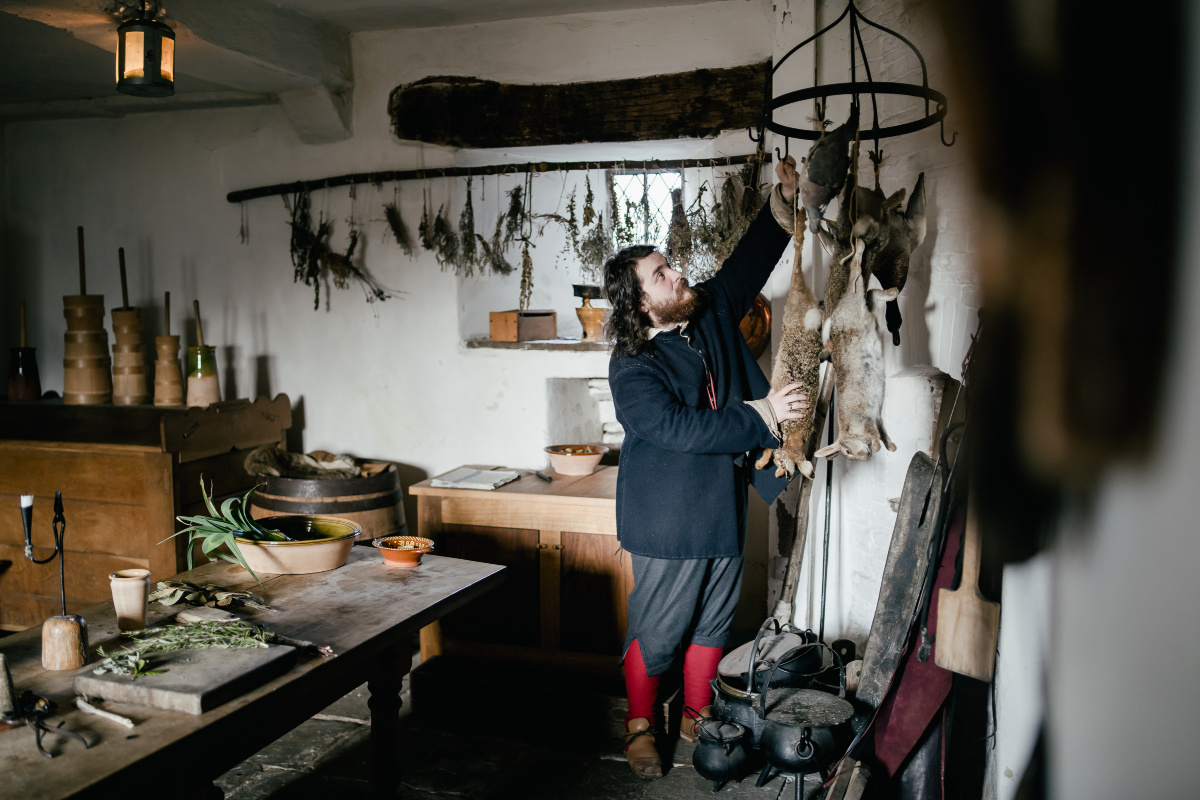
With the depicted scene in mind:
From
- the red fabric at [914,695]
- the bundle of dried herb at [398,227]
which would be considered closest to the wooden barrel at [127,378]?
the bundle of dried herb at [398,227]

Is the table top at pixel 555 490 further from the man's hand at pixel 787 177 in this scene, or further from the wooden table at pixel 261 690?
the man's hand at pixel 787 177

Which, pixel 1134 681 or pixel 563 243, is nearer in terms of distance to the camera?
pixel 1134 681

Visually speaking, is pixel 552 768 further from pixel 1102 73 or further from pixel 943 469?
pixel 1102 73

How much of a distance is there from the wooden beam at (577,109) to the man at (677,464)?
108cm

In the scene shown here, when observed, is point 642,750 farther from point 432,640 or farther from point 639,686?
point 432,640

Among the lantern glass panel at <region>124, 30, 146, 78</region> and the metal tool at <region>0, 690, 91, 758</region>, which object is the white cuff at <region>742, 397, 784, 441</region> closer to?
the metal tool at <region>0, 690, 91, 758</region>

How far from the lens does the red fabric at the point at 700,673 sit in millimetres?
2721

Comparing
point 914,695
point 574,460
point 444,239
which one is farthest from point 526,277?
point 914,695

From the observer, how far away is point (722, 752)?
233 cm

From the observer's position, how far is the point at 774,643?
2.46 m

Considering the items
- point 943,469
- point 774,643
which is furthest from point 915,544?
point 774,643

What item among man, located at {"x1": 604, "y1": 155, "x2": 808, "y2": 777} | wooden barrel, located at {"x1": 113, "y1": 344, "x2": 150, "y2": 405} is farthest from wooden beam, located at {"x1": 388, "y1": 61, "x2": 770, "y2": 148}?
wooden barrel, located at {"x1": 113, "y1": 344, "x2": 150, "y2": 405}

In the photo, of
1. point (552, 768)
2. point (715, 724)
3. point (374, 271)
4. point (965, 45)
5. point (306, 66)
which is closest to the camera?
point (965, 45)

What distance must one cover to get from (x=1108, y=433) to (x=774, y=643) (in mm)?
1587
